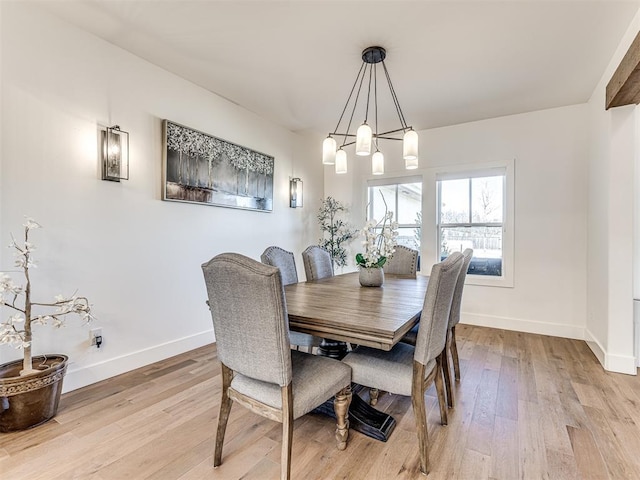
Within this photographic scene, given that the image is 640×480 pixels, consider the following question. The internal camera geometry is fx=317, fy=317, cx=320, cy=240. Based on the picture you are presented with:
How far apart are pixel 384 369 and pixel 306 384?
1.47 ft

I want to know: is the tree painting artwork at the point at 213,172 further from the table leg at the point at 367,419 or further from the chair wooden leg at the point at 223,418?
the table leg at the point at 367,419

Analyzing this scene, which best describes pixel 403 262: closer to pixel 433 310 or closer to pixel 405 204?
pixel 405 204

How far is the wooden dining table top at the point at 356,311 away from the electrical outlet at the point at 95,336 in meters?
1.58

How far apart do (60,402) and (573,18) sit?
4.42 m

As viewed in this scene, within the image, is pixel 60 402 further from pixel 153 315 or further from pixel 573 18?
pixel 573 18

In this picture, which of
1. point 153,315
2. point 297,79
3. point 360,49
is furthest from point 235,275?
point 297,79

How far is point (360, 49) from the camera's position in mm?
2570

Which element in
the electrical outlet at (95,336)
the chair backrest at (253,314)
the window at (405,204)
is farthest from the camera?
the window at (405,204)

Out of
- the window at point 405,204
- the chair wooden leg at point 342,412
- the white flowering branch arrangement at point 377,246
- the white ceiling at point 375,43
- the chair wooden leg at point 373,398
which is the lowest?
the chair wooden leg at point 373,398

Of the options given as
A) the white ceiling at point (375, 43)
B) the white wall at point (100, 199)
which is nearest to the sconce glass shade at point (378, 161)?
the white ceiling at point (375, 43)

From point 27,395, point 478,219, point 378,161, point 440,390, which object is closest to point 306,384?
point 440,390

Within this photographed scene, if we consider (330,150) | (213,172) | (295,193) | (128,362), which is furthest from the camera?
(295,193)

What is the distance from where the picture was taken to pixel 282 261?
271cm

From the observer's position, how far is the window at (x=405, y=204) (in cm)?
468
